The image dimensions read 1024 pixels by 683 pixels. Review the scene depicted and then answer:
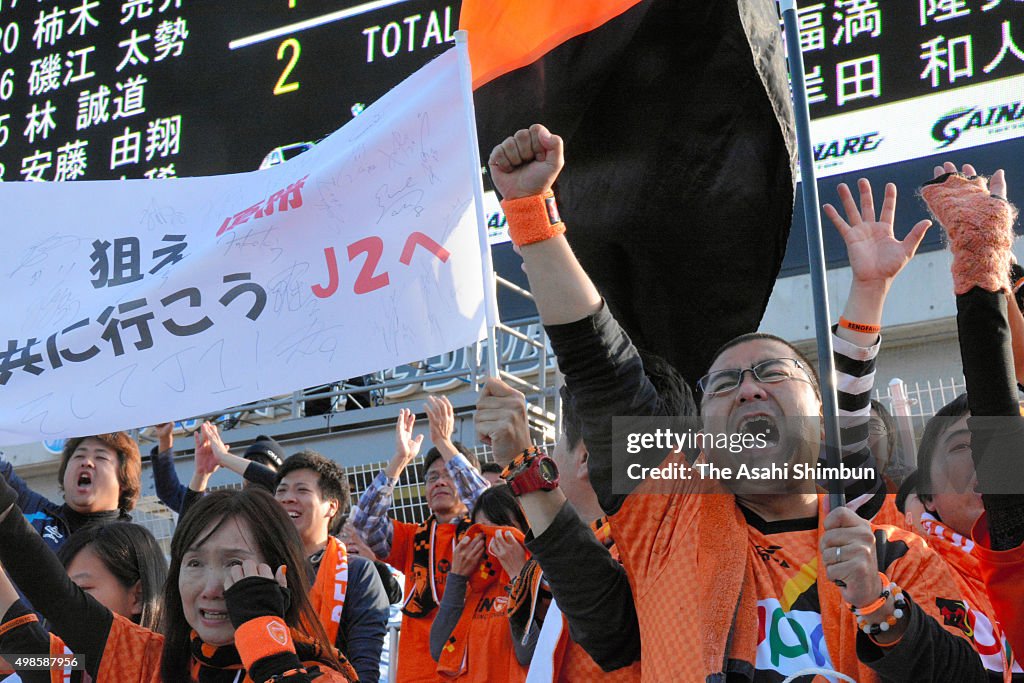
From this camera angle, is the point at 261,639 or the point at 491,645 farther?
the point at 491,645

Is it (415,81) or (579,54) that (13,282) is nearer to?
(415,81)

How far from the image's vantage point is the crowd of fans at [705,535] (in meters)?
1.54

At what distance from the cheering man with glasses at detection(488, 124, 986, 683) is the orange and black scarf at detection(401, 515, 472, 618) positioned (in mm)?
1264

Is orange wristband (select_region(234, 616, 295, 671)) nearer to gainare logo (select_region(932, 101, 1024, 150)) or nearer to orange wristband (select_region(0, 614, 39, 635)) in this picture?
orange wristband (select_region(0, 614, 39, 635))

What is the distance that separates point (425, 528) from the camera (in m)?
3.18

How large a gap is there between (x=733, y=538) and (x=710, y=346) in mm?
603

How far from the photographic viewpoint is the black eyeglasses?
1.72m

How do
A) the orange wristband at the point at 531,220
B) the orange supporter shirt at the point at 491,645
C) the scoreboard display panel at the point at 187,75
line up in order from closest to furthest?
1. the orange wristband at the point at 531,220
2. the orange supporter shirt at the point at 491,645
3. the scoreboard display panel at the point at 187,75

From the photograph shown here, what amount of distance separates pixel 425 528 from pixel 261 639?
1368mm

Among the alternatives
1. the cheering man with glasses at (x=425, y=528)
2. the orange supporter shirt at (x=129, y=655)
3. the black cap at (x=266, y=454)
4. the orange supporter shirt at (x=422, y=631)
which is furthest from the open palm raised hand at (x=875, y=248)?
the black cap at (x=266, y=454)

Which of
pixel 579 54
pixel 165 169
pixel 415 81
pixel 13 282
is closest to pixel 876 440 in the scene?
pixel 579 54

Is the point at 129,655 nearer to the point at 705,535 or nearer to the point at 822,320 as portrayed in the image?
the point at 705,535

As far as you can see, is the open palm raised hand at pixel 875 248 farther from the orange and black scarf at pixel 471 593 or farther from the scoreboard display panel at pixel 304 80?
the scoreboard display panel at pixel 304 80
